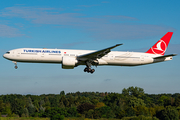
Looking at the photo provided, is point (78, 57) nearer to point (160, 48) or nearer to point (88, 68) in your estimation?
point (88, 68)

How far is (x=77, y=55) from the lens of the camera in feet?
143

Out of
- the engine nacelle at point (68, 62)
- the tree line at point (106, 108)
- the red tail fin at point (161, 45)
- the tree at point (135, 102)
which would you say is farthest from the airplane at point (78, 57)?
the tree at point (135, 102)

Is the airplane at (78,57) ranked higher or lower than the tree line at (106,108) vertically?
higher

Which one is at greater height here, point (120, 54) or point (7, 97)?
point (120, 54)

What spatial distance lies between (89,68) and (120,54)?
21.7 feet

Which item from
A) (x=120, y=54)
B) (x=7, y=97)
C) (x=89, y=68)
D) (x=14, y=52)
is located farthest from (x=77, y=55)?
(x=7, y=97)

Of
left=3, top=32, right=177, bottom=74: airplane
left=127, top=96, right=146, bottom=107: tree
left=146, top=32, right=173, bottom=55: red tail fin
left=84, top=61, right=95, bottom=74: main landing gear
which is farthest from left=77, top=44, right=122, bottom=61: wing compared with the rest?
left=127, top=96, right=146, bottom=107: tree

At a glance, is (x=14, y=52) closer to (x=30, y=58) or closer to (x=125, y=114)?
(x=30, y=58)

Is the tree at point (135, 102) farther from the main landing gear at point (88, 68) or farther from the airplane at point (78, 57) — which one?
the main landing gear at point (88, 68)

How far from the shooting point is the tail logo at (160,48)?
165 feet

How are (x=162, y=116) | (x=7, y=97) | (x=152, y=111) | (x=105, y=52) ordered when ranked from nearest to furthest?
(x=105, y=52), (x=162, y=116), (x=152, y=111), (x=7, y=97)

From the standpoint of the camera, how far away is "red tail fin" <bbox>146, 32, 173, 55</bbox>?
50250 millimetres

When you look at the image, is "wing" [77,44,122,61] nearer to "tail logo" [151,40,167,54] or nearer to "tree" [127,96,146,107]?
"tail logo" [151,40,167,54]

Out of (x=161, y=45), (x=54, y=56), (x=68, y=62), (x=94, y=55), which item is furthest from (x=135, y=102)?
(x=54, y=56)
